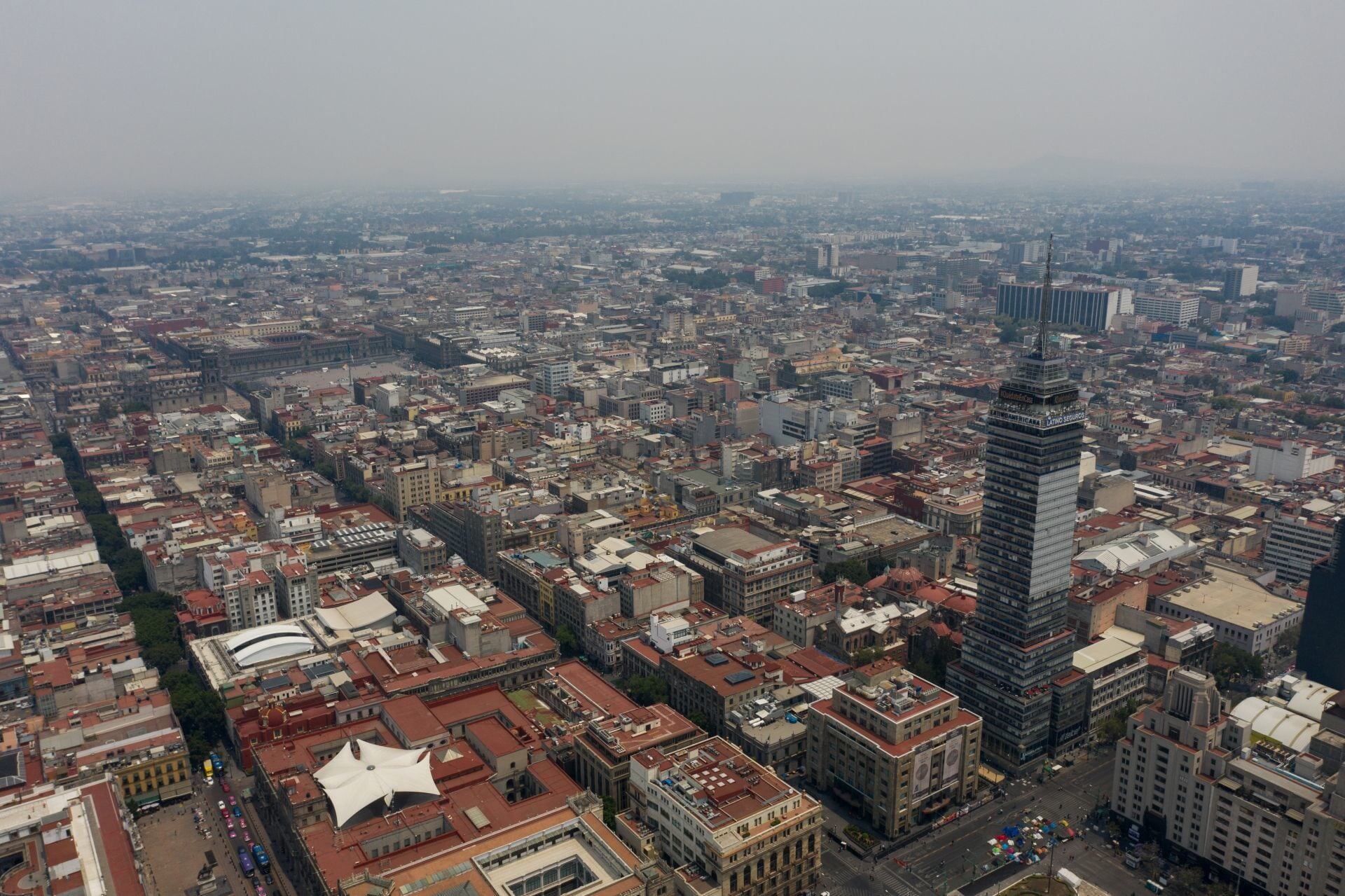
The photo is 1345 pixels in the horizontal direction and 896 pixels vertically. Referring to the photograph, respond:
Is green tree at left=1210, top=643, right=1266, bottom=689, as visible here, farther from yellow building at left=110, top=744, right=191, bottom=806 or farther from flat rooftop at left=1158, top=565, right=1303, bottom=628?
yellow building at left=110, top=744, right=191, bottom=806

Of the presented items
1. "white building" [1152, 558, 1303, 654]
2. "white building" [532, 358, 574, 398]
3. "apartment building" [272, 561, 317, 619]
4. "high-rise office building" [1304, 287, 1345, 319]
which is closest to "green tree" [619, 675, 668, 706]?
"apartment building" [272, 561, 317, 619]

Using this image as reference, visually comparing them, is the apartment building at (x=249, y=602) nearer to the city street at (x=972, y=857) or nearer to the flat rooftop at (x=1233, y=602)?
the city street at (x=972, y=857)

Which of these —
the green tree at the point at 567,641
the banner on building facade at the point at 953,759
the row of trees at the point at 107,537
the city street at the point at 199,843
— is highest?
the banner on building facade at the point at 953,759

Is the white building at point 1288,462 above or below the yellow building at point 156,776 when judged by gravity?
above

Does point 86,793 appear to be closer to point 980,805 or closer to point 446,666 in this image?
point 446,666

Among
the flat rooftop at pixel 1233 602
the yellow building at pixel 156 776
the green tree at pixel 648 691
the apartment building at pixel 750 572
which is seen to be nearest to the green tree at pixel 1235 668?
the flat rooftop at pixel 1233 602

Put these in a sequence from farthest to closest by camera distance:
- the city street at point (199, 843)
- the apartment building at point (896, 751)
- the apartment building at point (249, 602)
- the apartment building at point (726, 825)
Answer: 1. the apartment building at point (249, 602)
2. the apartment building at point (896, 751)
3. the city street at point (199, 843)
4. the apartment building at point (726, 825)
